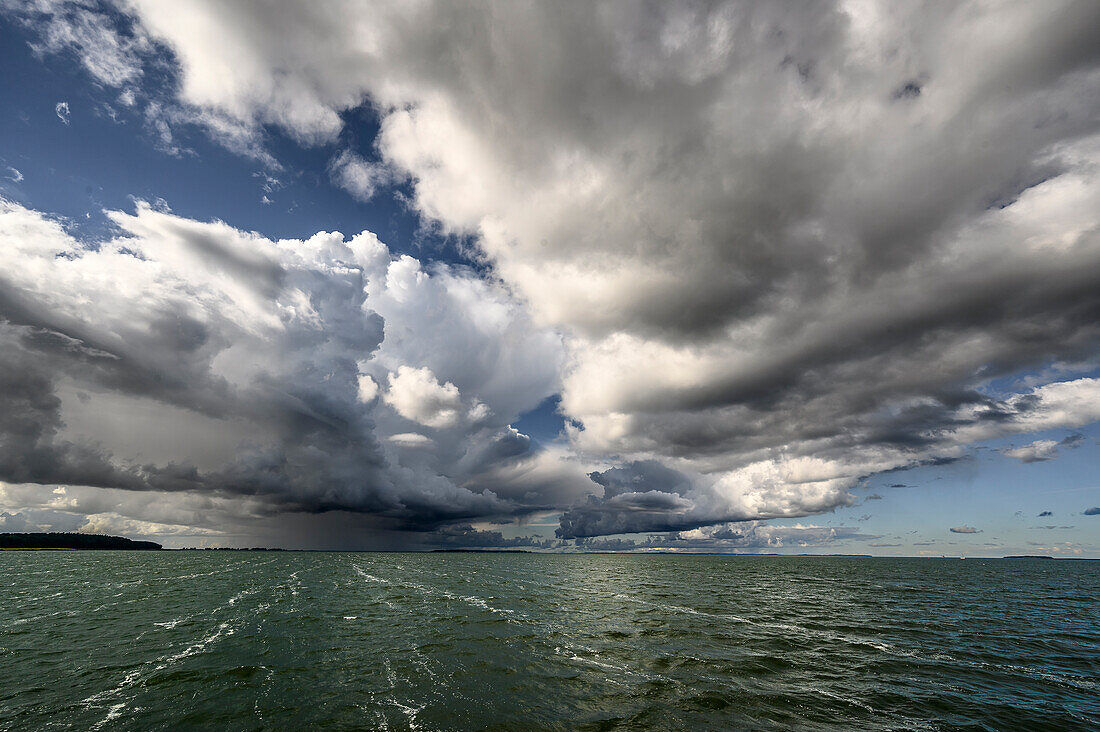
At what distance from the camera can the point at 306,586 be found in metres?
78.9

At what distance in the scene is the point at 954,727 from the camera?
21188mm

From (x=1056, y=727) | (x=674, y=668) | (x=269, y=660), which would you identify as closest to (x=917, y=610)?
(x=1056, y=727)

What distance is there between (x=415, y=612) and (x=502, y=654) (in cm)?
2314

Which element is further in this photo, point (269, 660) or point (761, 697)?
point (269, 660)

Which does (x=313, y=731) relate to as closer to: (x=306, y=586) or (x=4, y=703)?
(x=4, y=703)

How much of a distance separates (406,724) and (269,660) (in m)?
16.3

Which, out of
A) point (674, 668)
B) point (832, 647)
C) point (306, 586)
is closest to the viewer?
point (674, 668)

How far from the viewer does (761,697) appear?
24.2 metres

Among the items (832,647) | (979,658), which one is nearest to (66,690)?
(832,647)

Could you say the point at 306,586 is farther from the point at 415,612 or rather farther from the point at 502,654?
the point at 502,654

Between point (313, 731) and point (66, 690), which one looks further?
point (66, 690)

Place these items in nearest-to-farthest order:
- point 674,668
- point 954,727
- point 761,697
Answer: point 954,727 < point 761,697 < point 674,668

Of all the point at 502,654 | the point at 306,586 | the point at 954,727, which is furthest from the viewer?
the point at 306,586

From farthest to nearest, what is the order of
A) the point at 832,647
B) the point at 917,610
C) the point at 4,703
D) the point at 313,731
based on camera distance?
the point at 917,610 → the point at 832,647 → the point at 4,703 → the point at 313,731
